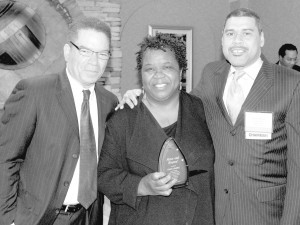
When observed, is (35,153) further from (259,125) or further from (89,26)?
(259,125)

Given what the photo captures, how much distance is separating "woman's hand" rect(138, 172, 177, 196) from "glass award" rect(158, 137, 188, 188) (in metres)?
0.05

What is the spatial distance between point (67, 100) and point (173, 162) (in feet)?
2.22

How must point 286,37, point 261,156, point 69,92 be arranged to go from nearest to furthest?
point 261,156 → point 69,92 → point 286,37

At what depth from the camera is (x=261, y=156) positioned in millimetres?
1892

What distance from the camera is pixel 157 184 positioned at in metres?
1.71

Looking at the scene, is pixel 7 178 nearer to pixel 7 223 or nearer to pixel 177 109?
pixel 7 223

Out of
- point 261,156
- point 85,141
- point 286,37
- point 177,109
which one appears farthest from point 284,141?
point 286,37

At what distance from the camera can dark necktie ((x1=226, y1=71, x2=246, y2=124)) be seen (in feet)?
6.61

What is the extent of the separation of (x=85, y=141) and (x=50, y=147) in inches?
7.3

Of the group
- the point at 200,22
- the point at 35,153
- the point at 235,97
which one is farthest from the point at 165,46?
the point at 200,22

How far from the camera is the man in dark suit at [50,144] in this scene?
192 centimetres

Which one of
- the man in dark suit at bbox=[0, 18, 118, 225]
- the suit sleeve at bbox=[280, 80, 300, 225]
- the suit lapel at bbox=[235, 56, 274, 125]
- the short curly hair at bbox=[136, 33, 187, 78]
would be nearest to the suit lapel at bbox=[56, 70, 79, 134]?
the man in dark suit at bbox=[0, 18, 118, 225]

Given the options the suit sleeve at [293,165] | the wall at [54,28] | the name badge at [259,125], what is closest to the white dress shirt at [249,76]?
the name badge at [259,125]

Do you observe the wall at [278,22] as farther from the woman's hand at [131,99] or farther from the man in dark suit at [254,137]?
the woman's hand at [131,99]
